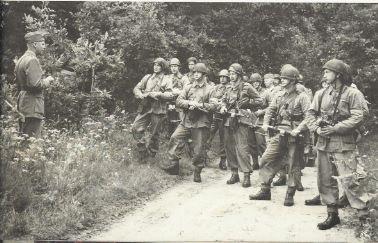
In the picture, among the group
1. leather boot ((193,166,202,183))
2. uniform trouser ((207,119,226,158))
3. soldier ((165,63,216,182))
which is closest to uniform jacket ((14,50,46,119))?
soldier ((165,63,216,182))

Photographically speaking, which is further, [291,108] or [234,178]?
[234,178]

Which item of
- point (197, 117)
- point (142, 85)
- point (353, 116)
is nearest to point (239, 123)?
point (197, 117)

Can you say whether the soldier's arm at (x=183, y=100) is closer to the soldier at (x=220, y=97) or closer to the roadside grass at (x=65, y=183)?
the soldier at (x=220, y=97)

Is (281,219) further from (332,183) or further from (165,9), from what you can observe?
(165,9)

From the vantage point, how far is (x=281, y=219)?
255 inches

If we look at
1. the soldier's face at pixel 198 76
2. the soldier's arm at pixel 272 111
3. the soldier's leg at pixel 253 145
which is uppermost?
the soldier's face at pixel 198 76

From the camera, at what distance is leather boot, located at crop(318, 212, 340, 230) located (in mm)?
6055

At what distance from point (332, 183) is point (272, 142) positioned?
1.31 m

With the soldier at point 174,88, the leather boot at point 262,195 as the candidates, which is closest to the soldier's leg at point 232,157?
the leather boot at point 262,195

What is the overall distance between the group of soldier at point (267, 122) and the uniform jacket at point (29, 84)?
2.80 m

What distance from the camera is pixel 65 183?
20.7ft

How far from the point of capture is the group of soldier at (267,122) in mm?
6070

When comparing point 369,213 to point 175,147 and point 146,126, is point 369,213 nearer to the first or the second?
point 175,147

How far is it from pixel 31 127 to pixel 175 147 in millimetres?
3035
